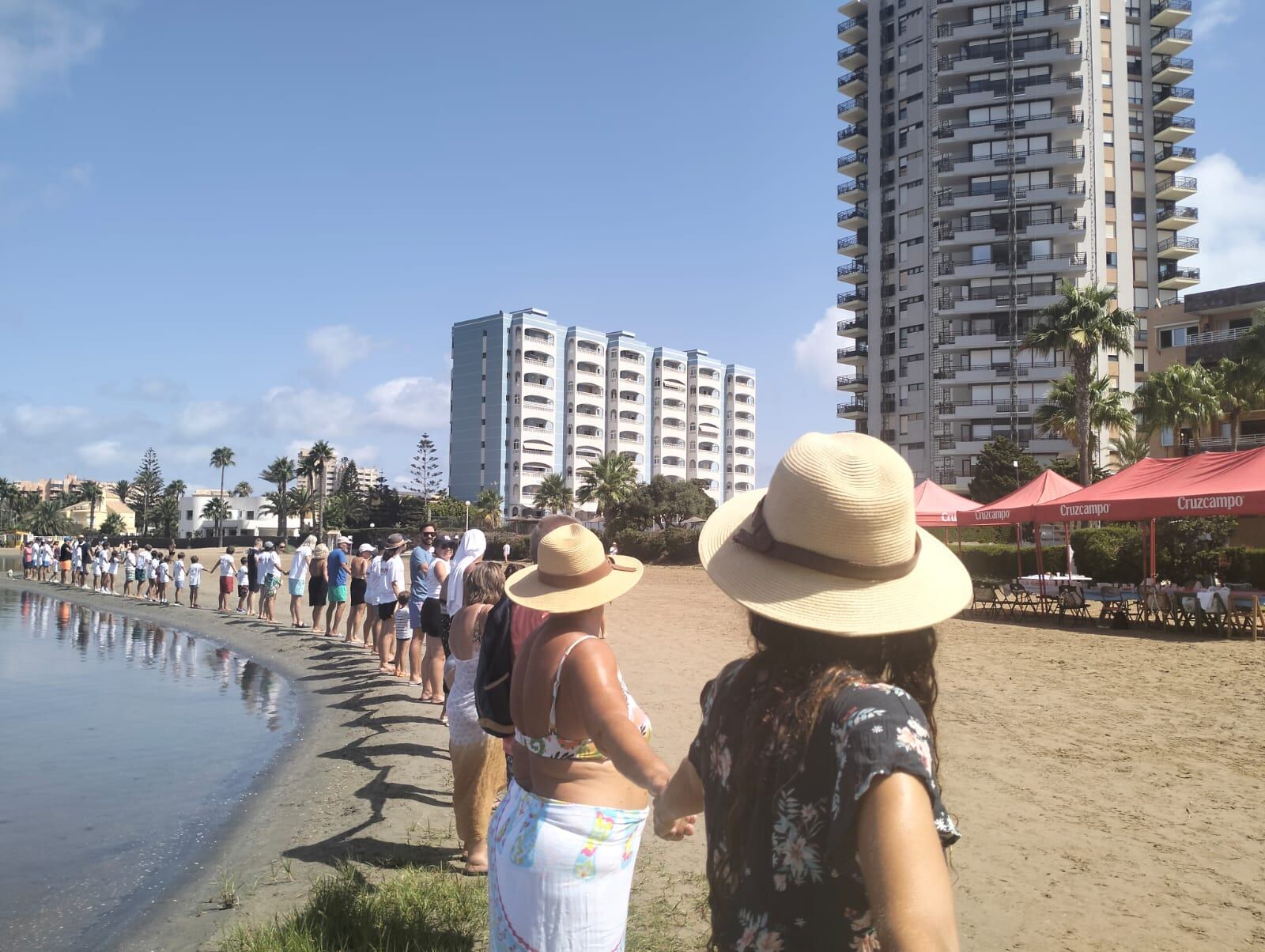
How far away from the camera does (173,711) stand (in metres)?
11.9

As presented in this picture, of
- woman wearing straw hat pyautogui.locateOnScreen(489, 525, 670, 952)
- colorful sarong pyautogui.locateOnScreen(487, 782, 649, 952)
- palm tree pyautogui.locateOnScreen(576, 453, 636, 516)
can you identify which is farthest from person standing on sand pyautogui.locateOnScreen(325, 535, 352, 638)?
palm tree pyautogui.locateOnScreen(576, 453, 636, 516)

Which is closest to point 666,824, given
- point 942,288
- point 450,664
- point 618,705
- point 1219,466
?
point 618,705

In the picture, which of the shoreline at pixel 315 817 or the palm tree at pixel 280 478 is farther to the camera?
the palm tree at pixel 280 478

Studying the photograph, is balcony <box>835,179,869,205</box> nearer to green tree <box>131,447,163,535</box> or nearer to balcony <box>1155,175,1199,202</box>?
balcony <box>1155,175,1199,202</box>

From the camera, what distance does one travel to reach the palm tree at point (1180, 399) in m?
43.0

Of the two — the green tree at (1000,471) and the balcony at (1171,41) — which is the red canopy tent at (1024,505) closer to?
the green tree at (1000,471)

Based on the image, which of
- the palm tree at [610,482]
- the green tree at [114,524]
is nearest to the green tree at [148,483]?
the green tree at [114,524]

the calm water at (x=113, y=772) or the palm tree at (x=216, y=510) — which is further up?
the palm tree at (x=216, y=510)

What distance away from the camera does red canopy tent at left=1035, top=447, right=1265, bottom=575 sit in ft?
47.4

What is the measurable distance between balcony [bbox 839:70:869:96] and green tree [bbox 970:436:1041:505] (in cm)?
3409

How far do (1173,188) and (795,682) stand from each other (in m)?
77.3

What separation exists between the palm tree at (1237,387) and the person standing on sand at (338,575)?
44.1m

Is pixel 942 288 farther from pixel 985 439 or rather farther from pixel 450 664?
pixel 450 664

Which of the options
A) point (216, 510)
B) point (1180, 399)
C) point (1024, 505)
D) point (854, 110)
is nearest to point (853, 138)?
point (854, 110)
